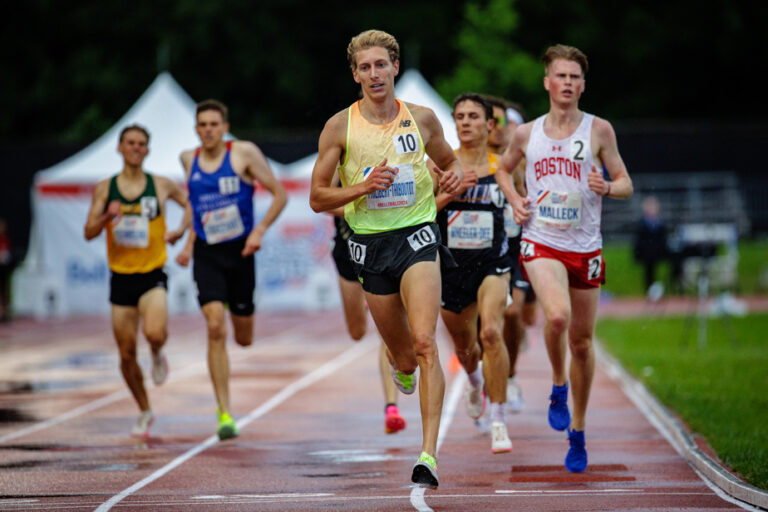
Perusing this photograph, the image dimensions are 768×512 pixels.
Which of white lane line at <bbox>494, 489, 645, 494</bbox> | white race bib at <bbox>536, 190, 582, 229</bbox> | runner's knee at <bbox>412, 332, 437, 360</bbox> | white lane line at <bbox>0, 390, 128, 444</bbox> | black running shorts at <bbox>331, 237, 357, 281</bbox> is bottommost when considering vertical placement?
white lane line at <bbox>0, 390, 128, 444</bbox>

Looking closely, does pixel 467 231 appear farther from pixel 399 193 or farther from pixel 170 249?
pixel 170 249

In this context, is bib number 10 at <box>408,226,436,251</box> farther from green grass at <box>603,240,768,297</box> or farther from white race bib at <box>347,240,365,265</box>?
green grass at <box>603,240,768,297</box>

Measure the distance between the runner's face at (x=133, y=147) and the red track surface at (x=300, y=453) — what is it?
2157 mm

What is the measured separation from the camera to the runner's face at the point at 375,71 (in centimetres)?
709

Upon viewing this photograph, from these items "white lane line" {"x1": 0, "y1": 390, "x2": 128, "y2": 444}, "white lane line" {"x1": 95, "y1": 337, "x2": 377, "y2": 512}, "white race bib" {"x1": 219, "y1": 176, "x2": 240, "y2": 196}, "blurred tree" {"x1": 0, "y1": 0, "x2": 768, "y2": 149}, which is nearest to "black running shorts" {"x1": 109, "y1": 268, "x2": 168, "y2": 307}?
"white race bib" {"x1": 219, "y1": 176, "x2": 240, "y2": 196}

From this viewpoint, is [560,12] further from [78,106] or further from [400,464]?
[400,464]

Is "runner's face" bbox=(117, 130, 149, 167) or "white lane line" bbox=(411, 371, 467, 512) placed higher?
"runner's face" bbox=(117, 130, 149, 167)

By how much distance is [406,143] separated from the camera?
7133 millimetres

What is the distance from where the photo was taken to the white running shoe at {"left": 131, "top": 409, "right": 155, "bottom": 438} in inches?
395

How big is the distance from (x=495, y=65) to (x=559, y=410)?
29.6 metres

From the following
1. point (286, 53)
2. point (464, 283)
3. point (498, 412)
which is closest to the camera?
point (498, 412)

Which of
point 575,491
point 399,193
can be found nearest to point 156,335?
point 399,193

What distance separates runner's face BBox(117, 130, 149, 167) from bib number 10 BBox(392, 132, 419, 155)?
3617 millimetres

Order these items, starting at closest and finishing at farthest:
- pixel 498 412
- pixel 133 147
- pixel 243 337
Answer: pixel 498 412 → pixel 133 147 → pixel 243 337
